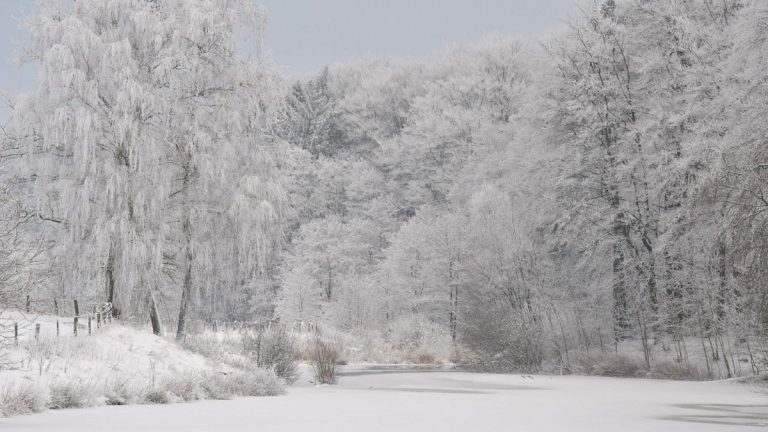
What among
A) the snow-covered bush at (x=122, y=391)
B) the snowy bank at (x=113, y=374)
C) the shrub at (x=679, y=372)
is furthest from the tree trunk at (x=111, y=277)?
the shrub at (x=679, y=372)

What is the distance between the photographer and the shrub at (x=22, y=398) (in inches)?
314

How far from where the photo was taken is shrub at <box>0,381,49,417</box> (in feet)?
26.2

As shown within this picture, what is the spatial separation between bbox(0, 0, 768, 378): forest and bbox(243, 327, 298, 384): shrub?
5.86 ft

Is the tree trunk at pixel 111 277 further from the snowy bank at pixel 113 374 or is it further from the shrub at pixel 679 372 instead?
the shrub at pixel 679 372

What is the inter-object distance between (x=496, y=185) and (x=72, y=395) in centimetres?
2950

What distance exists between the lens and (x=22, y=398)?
8.29 m

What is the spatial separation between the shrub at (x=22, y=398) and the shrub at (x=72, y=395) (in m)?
0.26

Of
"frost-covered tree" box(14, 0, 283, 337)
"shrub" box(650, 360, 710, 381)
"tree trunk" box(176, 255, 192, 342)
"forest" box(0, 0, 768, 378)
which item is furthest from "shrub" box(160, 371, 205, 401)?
"shrub" box(650, 360, 710, 381)

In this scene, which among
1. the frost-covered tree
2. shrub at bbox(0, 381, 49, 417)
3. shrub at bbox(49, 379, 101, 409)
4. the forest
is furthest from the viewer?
the frost-covered tree

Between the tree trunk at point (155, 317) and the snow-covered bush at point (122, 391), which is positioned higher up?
the tree trunk at point (155, 317)

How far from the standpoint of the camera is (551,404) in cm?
1061

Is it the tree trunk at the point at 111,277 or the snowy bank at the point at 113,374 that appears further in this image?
the tree trunk at the point at 111,277

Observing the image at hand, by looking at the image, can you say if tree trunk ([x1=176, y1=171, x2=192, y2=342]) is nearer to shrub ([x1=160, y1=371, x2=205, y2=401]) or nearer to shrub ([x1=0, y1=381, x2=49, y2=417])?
shrub ([x1=160, y1=371, x2=205, y2=401])

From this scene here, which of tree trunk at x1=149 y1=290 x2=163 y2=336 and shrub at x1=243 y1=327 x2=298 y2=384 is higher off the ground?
tree trunk at x1=149 y1=290 x2=163 y2=336
